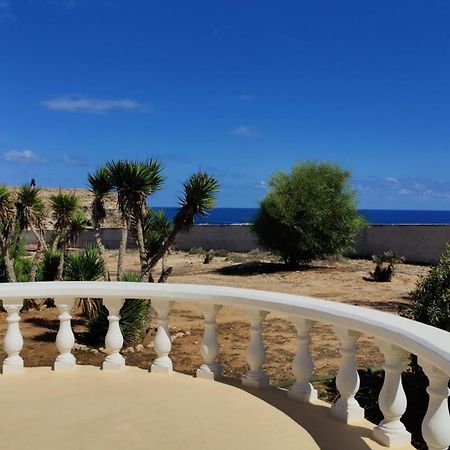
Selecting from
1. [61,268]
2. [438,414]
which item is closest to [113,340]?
[438,414]

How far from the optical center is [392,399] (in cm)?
245

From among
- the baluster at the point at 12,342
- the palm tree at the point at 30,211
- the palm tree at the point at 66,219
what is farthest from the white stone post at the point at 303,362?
the palm tree at the point at 30,211

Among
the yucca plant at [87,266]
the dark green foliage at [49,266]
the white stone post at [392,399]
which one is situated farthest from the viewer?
the dark green foliage at [49,266]

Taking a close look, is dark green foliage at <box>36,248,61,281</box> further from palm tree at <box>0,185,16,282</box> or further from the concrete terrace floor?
the concrete terrace floor

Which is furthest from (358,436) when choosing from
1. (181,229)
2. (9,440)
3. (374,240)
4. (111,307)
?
(374,240)

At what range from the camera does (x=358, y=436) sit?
2.59 metres

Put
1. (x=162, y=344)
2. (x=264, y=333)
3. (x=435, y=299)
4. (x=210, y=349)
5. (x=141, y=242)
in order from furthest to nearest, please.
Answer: (x=141, y=242)
(x=264, y=333)
(x=435, y=299)
(x=162, y=344)
(x=210, y=349)

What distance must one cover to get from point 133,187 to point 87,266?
Answer: 180 cm

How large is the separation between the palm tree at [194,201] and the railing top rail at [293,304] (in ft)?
20.9

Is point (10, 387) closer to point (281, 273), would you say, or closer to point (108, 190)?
point (108, 190)

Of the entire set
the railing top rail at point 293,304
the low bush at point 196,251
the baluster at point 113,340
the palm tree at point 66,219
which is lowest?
the low bush at point 196,251

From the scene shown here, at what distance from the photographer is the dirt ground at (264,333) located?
7.99 m

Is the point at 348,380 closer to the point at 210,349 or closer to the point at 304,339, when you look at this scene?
the point at 304,339

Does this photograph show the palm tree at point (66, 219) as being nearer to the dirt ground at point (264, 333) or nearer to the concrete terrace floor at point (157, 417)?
the dirt ground at point (264, 333)
